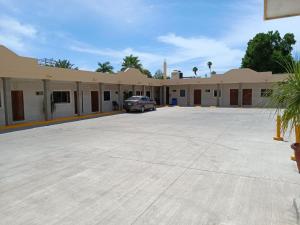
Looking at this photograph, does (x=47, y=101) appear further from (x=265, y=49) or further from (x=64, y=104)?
(x=265, y=49)

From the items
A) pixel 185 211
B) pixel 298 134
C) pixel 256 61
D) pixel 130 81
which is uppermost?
pixel 256 61

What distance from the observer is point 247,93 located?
29312mm

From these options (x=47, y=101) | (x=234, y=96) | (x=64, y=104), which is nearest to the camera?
(x=47, y=101)

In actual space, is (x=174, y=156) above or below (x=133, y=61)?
below

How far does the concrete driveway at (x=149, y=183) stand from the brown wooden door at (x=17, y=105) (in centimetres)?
755

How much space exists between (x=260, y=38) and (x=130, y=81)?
28092 mm

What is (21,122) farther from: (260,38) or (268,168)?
(260,38)

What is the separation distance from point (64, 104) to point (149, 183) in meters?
15.7

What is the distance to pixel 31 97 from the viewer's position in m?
16.2

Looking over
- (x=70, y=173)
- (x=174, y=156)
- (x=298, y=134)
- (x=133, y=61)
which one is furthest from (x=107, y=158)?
(x=133, y=61)

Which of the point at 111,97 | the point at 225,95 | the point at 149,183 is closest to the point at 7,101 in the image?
the point at 111,97

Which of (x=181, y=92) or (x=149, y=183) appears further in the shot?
(x=181, y=92)

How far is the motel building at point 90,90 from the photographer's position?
14031 mm

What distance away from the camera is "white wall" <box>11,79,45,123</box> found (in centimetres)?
1544
